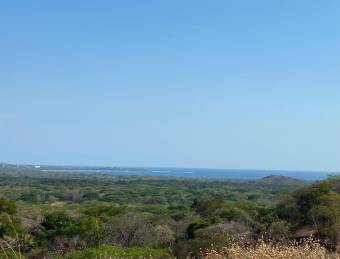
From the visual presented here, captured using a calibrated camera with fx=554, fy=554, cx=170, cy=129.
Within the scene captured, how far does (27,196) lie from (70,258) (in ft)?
178

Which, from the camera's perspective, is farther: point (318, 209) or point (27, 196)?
point (27, 196)

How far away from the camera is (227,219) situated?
37312 mm

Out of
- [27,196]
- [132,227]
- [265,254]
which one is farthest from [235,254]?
[27,196]

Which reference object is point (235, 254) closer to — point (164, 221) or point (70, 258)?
point (70, 258)

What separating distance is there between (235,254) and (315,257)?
3.28 ft

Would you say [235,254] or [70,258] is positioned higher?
[235,254]

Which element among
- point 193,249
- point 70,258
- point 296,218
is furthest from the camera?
point 296,218

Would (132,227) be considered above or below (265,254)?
below

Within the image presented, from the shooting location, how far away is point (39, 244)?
33.0 m

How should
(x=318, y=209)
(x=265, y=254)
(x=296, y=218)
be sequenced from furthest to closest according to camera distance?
(x=296, y=218) < (x=318, y=209) < (x=265, y=254)

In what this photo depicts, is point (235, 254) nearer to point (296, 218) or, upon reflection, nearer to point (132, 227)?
point (132, 227)

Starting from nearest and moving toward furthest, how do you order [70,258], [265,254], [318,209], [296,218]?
[265,254] < [70,258] < [318,209] < [296,218]

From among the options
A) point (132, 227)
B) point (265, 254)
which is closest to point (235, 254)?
point (265, 254)

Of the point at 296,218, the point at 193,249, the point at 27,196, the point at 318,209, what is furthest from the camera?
the point at 27,196
